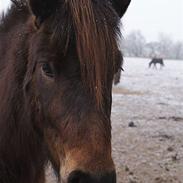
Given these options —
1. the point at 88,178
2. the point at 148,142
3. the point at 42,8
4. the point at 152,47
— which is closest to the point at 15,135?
the point at 42,8

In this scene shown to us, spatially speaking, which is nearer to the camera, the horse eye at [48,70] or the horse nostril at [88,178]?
the horse nostril at [88,178]

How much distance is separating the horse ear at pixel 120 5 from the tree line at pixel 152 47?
249ft

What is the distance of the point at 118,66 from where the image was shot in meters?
2.95

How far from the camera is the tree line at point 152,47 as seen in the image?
8306 centimetres

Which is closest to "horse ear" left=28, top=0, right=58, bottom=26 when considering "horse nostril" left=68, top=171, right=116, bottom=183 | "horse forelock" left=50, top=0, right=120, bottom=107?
"horse forelock" left=50, top=0, right=120, bottom=107

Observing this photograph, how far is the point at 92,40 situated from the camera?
267 cm

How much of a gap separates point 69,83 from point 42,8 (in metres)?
0.62

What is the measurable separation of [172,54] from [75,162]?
95.3 metres

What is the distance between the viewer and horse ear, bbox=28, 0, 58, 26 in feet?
9.39

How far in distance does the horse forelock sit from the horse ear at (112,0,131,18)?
0.32m

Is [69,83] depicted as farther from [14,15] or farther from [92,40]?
[14,15]

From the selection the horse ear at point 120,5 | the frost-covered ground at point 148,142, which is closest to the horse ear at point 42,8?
the horse ear at point 120,5

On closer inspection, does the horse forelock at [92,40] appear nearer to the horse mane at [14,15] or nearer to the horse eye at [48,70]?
the horse eye at [48,70]

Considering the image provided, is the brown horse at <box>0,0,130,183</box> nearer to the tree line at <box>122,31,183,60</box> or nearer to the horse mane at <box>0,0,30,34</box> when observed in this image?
the horse mane at <box>0,0,30,34</box>
